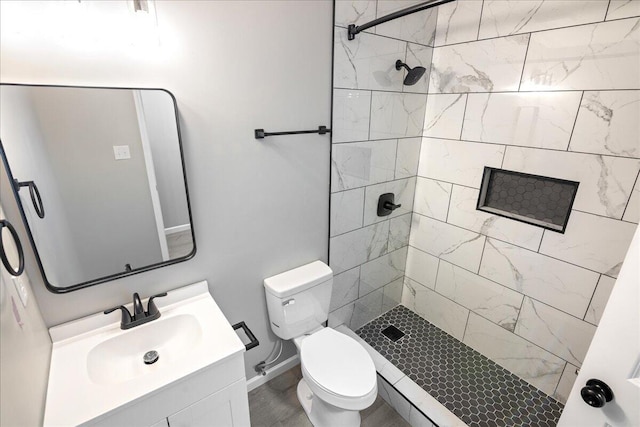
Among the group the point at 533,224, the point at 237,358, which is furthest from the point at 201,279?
the point at 533,224

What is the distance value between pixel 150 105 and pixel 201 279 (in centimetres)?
81

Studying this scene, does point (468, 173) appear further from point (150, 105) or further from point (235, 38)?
point (150, 105)

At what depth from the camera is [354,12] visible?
1.61 m

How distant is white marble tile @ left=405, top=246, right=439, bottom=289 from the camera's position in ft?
7.71

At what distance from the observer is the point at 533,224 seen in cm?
176

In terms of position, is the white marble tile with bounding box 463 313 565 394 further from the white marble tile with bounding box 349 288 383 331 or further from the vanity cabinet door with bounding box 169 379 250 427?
the vanity cabinet door with bounding box 169 379 250 427

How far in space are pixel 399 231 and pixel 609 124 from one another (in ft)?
4.28

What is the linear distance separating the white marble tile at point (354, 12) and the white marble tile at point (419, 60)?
36cm

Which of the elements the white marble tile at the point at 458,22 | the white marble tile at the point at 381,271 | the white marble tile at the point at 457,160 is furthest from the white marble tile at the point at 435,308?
the white marble tile at the point at 458,22

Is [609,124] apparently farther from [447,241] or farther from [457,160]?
[447,241]

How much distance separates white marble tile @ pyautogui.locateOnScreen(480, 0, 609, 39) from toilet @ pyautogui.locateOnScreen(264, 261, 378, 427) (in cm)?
166

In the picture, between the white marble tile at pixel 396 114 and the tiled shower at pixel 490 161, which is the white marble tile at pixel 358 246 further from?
the white marble tile at pixel 396 114

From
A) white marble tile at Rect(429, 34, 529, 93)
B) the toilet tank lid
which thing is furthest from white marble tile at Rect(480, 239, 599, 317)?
the toilet tank lid

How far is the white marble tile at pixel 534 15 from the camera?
55.5 inches
